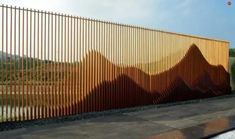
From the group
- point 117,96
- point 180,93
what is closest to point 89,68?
point 117,96

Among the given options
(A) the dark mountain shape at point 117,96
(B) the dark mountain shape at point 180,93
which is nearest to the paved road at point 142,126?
(A) the dark mountain shape at point 117,96

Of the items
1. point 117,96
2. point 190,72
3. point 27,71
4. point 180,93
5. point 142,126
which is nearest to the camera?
point 142,126

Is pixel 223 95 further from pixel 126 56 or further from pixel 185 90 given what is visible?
pixel 126 56

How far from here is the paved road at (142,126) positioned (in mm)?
7770

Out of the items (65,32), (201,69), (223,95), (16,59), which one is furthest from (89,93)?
(223,95)

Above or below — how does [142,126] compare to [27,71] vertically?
below

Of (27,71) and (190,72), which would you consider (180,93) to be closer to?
(190,72)

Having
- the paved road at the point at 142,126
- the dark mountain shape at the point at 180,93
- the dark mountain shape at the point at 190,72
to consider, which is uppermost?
the dark mountain shape at the point at 190,72

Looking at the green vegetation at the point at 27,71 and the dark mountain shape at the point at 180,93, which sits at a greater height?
the green vegetation at the point at 27,71

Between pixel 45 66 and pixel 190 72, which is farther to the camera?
pixel 190 72

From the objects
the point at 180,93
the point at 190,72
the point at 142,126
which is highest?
the point at 190,72

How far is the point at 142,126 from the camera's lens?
884 centimetres

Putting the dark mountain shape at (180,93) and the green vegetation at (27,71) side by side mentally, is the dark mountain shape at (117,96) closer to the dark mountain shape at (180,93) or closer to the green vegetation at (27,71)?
the dark mountain shape at (180,93)

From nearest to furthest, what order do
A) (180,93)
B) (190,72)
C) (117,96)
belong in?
(117,96), (180,93), (190,72)
